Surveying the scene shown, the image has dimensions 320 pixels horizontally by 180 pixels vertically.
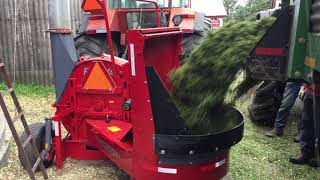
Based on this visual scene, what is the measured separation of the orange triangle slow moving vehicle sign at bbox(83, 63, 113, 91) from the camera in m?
4.28

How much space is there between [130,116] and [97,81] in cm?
51

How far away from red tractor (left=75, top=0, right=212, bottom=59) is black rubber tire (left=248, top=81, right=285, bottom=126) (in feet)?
4.25

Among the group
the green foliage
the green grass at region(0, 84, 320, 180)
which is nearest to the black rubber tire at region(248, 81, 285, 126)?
the green grass at region(0, 84, 320, 180)

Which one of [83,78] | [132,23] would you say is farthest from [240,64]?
[132,23]

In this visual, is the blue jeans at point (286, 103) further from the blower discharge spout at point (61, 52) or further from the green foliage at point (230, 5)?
the green foliage at point (230, 5)

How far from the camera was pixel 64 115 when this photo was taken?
14.3ft

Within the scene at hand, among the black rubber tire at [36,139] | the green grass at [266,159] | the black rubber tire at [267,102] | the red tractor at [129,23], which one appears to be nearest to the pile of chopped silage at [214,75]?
the green grass at [266,159]

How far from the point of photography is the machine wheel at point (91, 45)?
7.10 m

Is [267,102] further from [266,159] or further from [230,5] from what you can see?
[230,5]

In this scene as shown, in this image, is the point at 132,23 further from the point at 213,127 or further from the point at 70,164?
the point at 213,127

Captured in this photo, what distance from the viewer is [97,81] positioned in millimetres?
4336

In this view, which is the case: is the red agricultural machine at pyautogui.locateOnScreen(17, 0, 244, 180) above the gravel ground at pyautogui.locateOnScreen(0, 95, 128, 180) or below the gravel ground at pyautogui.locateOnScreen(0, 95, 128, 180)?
above

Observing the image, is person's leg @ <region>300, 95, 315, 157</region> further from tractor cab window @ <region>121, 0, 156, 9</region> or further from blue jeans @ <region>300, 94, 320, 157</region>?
tractor cab window @ <region>121, 0, 156, 9</region>

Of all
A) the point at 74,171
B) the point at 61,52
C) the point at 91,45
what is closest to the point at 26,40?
the point at 91,45
